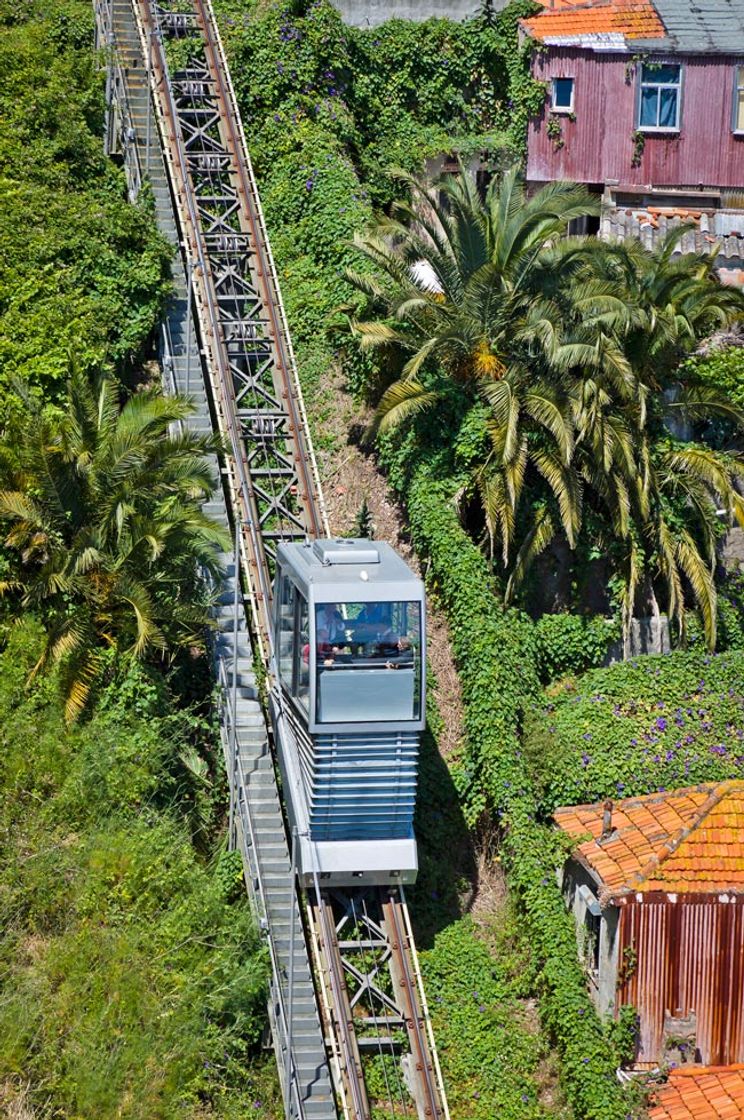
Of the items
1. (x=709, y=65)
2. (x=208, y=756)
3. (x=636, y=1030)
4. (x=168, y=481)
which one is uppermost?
(x=709, y=65)

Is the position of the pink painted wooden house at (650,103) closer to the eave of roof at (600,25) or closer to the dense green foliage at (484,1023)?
the eave of roof at (600,25)

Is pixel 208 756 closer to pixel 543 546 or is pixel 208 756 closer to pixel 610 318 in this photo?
pixel 543 546

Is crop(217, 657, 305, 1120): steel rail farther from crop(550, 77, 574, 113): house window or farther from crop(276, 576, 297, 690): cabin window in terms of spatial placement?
crop(550, 77, 574, 113): house window

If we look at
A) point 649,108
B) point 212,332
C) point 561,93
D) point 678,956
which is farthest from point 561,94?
point 678,956

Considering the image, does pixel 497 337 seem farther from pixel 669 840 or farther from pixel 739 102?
pixel 739 102

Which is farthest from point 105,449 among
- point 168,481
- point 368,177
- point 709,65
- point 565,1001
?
point 709,65

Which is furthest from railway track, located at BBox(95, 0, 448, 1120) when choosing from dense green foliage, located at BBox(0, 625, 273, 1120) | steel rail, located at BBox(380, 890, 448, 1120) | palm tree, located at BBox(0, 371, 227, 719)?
palm tree, located at BBox(0, 371, 227, 719)

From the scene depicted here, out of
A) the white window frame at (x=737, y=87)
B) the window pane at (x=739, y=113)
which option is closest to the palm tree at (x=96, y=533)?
the white window frame at (x=737, y=87)
